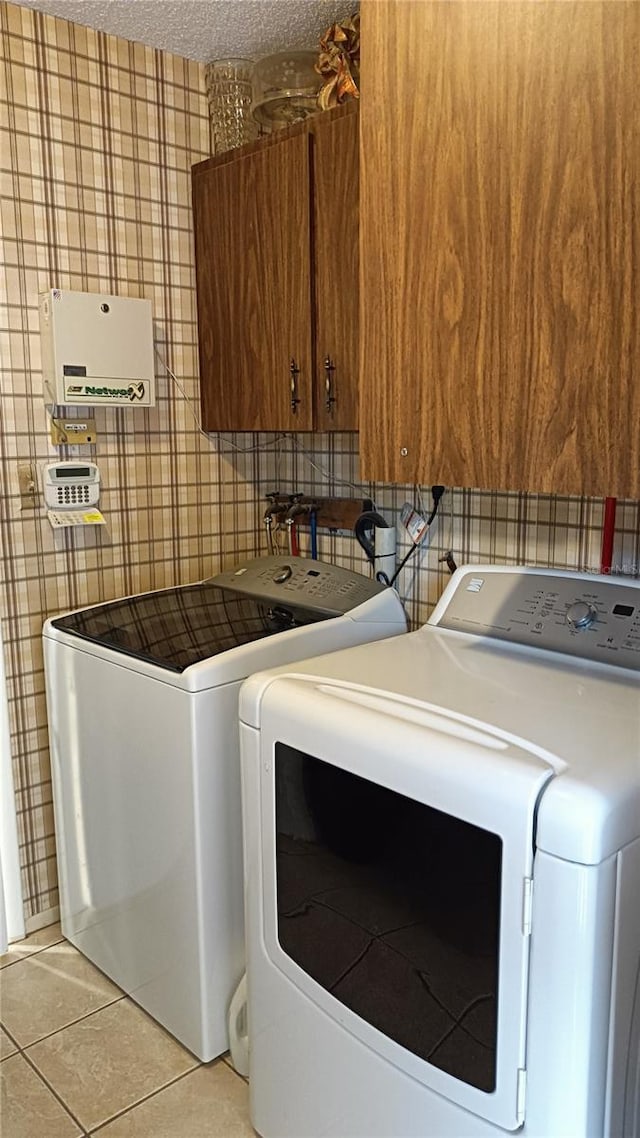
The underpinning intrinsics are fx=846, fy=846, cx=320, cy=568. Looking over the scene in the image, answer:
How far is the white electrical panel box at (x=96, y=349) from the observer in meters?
2.03

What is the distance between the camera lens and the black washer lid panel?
5.83 feet

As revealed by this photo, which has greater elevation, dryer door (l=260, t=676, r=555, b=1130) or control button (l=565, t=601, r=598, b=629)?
control button (l=565, t=601, r=598, b=629)

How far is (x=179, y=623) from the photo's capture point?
195 cm

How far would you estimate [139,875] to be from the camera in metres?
1.89

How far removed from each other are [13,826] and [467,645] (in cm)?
130

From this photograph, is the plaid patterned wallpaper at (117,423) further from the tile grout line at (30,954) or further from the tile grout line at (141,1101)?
the tile grout line at (141,1101)

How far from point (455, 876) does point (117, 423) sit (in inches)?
61.4

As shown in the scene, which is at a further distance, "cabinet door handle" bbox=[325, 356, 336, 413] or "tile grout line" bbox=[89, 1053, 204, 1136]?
"cabinet door handle" bbox=[325, 356, 336, 413]

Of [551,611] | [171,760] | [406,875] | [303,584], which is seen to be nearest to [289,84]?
[303,584]

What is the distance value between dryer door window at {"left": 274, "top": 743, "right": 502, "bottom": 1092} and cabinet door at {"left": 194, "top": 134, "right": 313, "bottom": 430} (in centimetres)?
101

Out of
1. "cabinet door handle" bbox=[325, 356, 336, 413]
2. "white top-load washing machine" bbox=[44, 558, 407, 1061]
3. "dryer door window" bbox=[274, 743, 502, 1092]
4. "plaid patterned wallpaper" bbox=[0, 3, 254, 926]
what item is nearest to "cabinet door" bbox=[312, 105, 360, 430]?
"cabinet door handle" bbox=[325, 356, 336, 413]

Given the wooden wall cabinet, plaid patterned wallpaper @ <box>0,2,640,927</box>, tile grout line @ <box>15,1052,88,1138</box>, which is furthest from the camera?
plaid patterned wallpaper @ <box>0,2,640,927</box>

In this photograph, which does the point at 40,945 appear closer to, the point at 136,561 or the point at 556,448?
the point at 136,561

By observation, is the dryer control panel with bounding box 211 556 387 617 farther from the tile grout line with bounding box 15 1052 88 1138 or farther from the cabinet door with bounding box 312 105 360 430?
the tile grout line with bounding box 15 1052 88 1138
